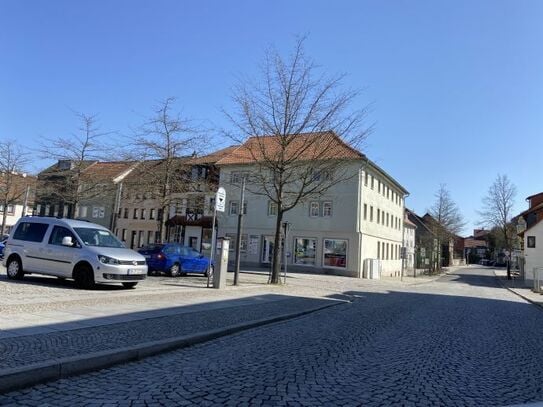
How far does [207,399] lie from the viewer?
513cm

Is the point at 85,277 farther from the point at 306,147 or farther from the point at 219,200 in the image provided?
the point at 306,147

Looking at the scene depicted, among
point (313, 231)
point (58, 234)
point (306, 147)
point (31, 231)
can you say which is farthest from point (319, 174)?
point (313, 231)

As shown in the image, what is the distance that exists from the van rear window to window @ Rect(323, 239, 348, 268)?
26959 millimetres

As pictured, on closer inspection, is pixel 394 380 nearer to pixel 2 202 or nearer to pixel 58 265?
pixel 58 265

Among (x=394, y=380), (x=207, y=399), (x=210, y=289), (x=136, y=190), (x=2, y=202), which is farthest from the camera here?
(x=2, y=202)

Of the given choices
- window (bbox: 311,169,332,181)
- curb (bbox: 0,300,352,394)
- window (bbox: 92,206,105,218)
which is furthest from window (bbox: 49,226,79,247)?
window (bbox: 92,206,105,218)

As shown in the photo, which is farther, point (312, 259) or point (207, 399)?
point (312, 259)

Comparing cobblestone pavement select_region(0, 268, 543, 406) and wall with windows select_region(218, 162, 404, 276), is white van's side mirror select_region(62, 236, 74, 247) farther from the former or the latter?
wall with windows select_region(218, 162, 404, 276)

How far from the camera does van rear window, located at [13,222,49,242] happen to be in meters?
15.0

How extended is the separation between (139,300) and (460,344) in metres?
7.35

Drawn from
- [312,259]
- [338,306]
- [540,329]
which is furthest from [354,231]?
[540,329]


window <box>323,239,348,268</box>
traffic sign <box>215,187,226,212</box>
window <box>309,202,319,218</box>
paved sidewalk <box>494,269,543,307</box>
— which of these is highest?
window <box>309,202,319,218</box>

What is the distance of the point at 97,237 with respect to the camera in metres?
15.1

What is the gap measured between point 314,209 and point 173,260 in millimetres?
19969
